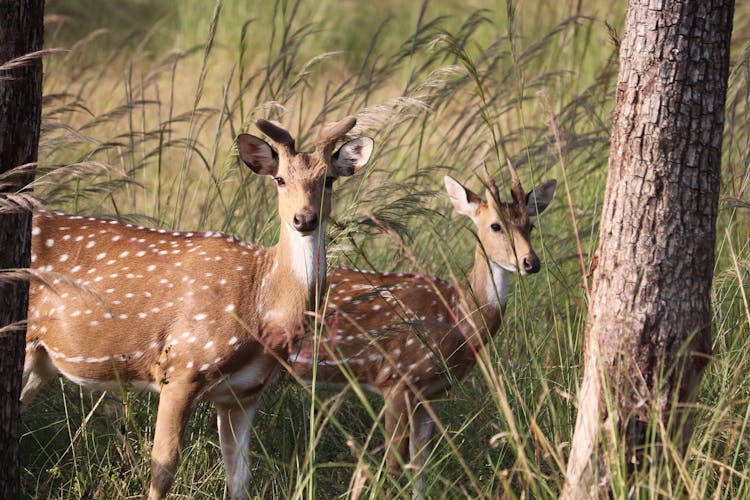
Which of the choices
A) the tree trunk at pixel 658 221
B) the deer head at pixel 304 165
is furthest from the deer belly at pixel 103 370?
the tree trunk at pixel 658 221

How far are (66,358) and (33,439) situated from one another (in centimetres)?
45

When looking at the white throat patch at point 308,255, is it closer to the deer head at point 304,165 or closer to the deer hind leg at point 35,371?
the deer head at point 304,165

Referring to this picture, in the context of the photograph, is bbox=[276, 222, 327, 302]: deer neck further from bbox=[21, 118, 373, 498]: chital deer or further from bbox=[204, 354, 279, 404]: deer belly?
bbox=[204, 354, 279, 404]: deer belly

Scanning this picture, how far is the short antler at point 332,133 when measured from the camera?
13.6 feet

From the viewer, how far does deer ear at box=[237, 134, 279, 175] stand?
4.24m

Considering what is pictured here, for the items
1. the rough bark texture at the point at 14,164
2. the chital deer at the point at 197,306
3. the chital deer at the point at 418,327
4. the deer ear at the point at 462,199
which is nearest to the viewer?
the rough bark texture at the point at 14,164

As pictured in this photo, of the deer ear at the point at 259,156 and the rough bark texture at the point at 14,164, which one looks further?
the deer ear at the point at 259,156

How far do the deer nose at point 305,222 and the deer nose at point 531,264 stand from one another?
0.97 m

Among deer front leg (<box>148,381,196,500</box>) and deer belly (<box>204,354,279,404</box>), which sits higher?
deer belly (<box>204,354,279,404</box>)

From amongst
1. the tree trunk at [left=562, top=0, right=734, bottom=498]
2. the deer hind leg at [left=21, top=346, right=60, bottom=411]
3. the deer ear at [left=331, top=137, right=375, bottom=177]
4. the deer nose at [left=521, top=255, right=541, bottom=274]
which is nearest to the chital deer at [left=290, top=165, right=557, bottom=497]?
the deer nose at [left=521, top=255, right=541, bottom=274]

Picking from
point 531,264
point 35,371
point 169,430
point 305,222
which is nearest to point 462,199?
point 531,264

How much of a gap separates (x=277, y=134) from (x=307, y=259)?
48 cm

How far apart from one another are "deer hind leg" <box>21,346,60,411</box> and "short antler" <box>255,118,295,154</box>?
118 cm

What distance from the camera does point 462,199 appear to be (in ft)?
16.2
